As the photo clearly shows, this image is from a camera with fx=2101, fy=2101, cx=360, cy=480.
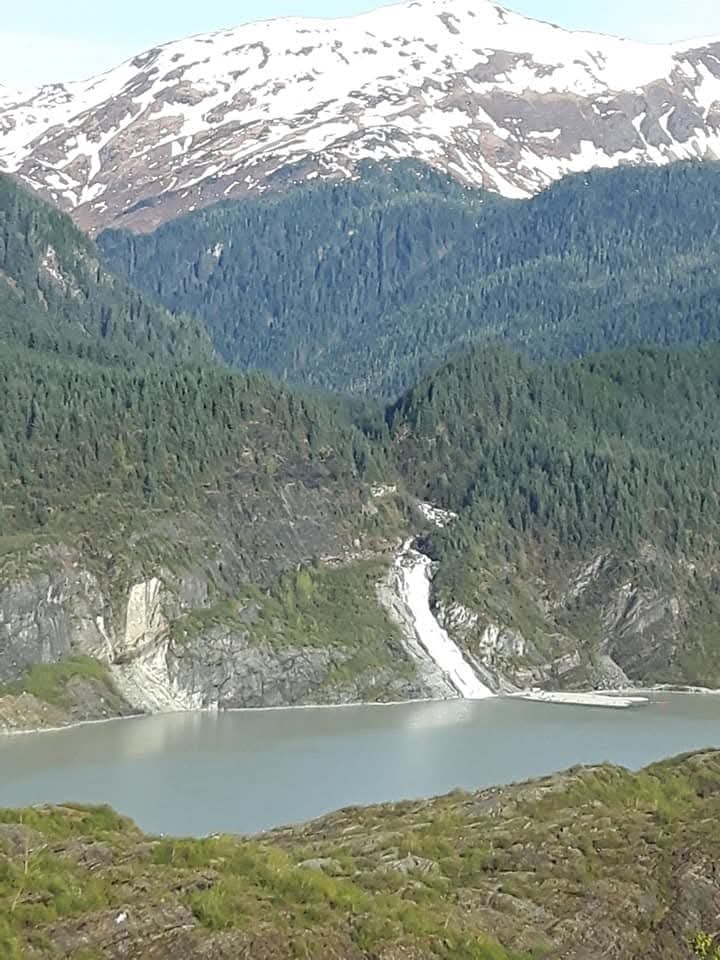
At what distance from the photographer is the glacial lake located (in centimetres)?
13088

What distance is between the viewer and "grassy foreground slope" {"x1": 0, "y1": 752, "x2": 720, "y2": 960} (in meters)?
40.4

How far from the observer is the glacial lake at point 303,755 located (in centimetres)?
13088

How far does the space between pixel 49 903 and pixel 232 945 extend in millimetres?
3759

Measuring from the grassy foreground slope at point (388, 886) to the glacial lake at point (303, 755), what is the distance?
2382 inches

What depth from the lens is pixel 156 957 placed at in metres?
39.2

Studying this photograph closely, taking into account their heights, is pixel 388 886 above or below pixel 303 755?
above

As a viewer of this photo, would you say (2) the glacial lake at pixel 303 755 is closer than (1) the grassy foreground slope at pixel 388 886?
No

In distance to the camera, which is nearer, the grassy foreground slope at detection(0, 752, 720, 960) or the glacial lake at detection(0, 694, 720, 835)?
the grassy foreground slope at detection(0, 752, 720, 960)

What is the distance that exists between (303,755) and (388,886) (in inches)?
4459

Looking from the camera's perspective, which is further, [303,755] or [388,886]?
[303,755]

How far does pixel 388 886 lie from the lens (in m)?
47.2

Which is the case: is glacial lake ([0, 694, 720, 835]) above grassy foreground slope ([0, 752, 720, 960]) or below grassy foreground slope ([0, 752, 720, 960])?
below

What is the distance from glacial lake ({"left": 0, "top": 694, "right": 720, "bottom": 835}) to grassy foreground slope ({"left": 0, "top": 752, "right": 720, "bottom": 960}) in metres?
60.5

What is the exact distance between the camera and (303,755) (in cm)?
15975
